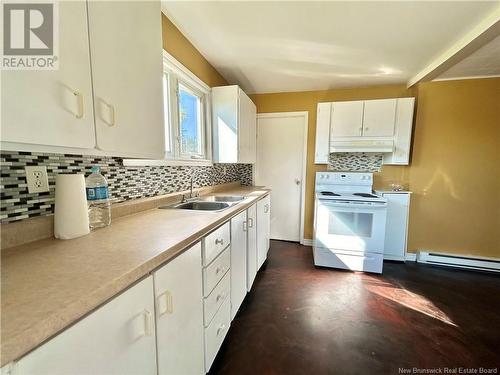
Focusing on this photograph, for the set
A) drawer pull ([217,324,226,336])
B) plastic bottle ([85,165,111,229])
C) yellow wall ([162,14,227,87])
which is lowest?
drawer pull ([217,324,226,336])

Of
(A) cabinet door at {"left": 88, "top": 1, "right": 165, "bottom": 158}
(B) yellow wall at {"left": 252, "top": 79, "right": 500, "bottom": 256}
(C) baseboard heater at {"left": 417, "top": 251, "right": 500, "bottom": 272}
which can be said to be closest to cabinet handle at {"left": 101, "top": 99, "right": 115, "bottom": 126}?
(A) cabinet door at {"left": 88, "top": 1, "right": 165, "bottom": 158}

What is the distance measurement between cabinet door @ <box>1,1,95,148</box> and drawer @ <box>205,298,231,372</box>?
3.59 ft

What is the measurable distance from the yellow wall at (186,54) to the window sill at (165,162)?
83 cm

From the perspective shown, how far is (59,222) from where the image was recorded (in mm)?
854

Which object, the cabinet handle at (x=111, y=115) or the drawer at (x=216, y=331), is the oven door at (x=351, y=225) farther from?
the cabinet handle at (x=111, y=115)

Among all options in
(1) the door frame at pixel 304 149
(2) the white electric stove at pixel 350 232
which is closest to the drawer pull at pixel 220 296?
(2) the white electric stove at pixel 350 232

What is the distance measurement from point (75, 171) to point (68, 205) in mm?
265

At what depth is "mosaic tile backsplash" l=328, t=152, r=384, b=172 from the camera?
3000 millimetres

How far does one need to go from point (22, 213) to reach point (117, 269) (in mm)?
553

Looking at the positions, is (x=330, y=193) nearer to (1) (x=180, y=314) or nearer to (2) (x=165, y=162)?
(2) (x=165, y=162)

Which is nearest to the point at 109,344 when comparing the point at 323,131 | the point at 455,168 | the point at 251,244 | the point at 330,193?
the point at 251,244

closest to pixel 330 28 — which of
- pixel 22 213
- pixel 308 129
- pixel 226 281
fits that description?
pixel 308 129

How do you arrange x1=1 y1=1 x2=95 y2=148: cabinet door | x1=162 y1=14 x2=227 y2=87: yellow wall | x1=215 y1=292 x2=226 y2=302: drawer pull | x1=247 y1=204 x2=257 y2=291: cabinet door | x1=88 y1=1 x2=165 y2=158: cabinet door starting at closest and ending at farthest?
x1=1 y1=1 x2=95 y2=148: cabinet door
x1=88 y1=1 x2=165 y2=158: cabinet door
x1=215 y1=292 x2=226 y2=302: drawer pull
x1=162 y1=14 x2=227 y2=87: yellow wall
x1=247 y1=204 x2=257 y2=291: cabinet door

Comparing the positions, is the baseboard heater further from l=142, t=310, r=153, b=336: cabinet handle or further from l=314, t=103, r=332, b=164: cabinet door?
l=142, t=310, r=153, b=336: cabinet handle
